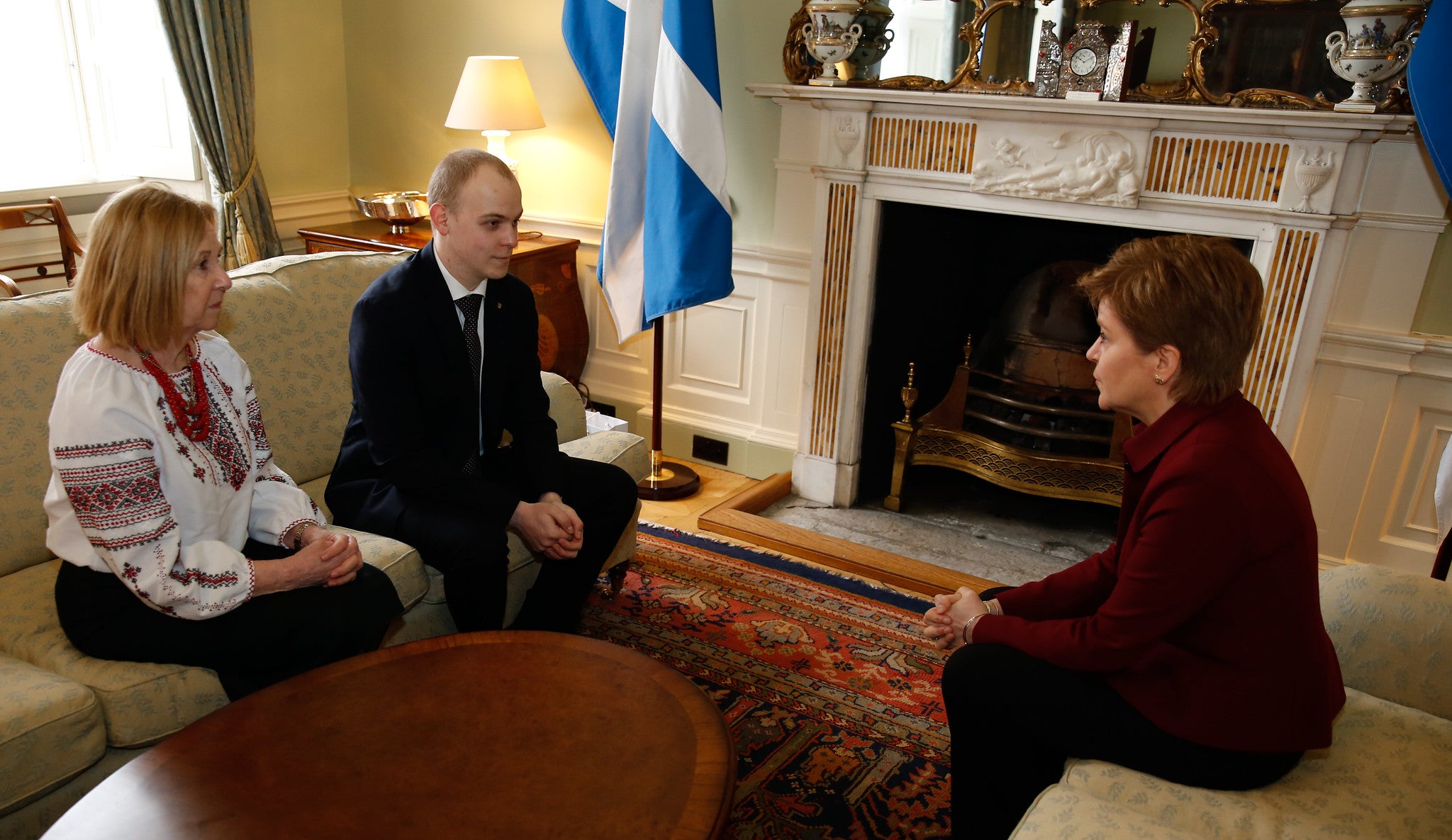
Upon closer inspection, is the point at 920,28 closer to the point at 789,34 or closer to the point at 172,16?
the point at 789,34

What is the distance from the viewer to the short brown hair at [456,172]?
1909mm

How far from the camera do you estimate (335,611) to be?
163 cm

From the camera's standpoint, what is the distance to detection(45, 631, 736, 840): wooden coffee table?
1.13m

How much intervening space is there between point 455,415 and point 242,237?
6.98ft

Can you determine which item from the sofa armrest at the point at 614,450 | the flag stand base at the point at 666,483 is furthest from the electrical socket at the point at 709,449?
the sofa armrest at the point at 614,450

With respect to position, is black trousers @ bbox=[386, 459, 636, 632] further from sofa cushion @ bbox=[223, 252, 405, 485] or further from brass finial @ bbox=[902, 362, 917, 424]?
brass finial @ bbox=[902, 362, 917, 424]

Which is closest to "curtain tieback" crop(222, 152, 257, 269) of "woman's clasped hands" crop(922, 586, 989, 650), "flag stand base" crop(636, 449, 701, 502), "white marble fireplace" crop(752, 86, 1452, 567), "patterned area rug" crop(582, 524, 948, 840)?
"flag stand base" crop(636, 449, 701, 502)

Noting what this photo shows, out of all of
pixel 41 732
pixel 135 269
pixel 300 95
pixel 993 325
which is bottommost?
pixel 41 732

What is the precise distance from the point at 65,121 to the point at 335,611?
296cm

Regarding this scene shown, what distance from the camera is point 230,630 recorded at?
5.06 ft

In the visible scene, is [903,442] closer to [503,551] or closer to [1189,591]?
[503,551]

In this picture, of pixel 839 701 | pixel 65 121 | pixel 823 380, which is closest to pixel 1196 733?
pixel 839 701

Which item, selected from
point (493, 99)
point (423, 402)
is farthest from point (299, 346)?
point (493, 99)

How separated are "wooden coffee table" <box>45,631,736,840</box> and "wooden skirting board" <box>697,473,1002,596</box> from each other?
4.55 feet
